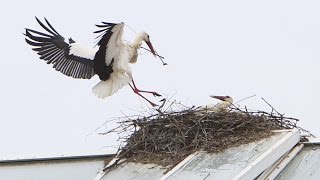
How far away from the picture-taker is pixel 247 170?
5.88 m

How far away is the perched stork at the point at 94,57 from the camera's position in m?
8.37

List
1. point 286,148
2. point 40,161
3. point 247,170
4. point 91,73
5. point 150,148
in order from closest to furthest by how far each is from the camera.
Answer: point 247,170 → point 286,148 → point 150,148 → point 40,161 → point 91,73

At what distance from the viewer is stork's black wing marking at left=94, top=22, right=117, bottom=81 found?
7676mm

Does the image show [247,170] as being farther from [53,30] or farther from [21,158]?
[53,30]

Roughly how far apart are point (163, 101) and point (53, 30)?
5.82 ft

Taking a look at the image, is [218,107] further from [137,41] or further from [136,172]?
[137,41]

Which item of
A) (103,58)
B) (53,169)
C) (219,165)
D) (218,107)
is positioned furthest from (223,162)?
(103,58)

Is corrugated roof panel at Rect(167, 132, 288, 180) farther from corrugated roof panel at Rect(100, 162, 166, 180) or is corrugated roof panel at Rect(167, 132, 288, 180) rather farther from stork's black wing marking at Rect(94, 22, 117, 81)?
stork's black wing marking at Rect(94, 22, 117, 81)

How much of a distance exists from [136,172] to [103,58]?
6.94ft

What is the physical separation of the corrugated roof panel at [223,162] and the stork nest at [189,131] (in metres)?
0.12

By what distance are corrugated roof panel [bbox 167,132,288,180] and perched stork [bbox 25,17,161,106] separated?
1.96 m

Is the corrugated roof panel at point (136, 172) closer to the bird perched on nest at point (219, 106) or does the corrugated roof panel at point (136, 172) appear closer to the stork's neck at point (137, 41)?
the bird perched on nest at point (219, 106)

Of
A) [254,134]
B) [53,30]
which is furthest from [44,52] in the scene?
[254,134]

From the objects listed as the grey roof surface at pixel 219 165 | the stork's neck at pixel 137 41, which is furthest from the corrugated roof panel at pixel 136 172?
the stork's neck at pixel 137 41
